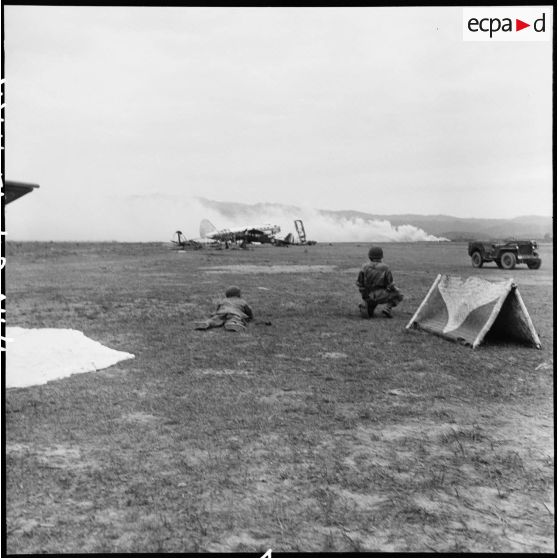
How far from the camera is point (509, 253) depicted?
793 inches

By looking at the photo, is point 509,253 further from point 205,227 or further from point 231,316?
point 205,227

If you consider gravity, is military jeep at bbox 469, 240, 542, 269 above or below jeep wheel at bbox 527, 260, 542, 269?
above

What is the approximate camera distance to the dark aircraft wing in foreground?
3.86 metres

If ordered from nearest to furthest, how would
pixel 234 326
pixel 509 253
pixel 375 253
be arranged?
pixel 234 326 → pixel 375 253 → pixel 509 253

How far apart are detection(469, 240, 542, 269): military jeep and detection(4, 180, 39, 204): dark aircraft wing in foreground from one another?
62.0 ft

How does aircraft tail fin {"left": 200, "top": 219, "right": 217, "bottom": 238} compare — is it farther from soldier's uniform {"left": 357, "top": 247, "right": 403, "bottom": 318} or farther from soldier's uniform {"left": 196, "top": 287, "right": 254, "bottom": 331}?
soldier's uniform {"left": 196, "top": 287, "right": 254, "bottom": 331}

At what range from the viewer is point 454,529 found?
2.82 meters

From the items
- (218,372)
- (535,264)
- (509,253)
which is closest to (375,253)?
(218,372)

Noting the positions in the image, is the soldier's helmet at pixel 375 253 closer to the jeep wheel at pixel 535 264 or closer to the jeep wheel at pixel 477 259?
the jeep wheel at pixel 535 264

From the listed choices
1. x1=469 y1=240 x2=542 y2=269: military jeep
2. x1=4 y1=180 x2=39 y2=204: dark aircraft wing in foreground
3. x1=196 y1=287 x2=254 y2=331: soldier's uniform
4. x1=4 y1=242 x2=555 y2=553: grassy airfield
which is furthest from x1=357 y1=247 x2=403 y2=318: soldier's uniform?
x1=469 y1=240 x2=542 y2=269: military jeep

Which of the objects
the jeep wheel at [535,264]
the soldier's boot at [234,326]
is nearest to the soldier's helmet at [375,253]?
the soldier's boot at [234,326]

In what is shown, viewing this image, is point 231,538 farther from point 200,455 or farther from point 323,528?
point 200,455

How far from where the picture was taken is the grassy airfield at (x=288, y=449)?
2.78m

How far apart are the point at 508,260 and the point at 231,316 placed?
49.1 feet
